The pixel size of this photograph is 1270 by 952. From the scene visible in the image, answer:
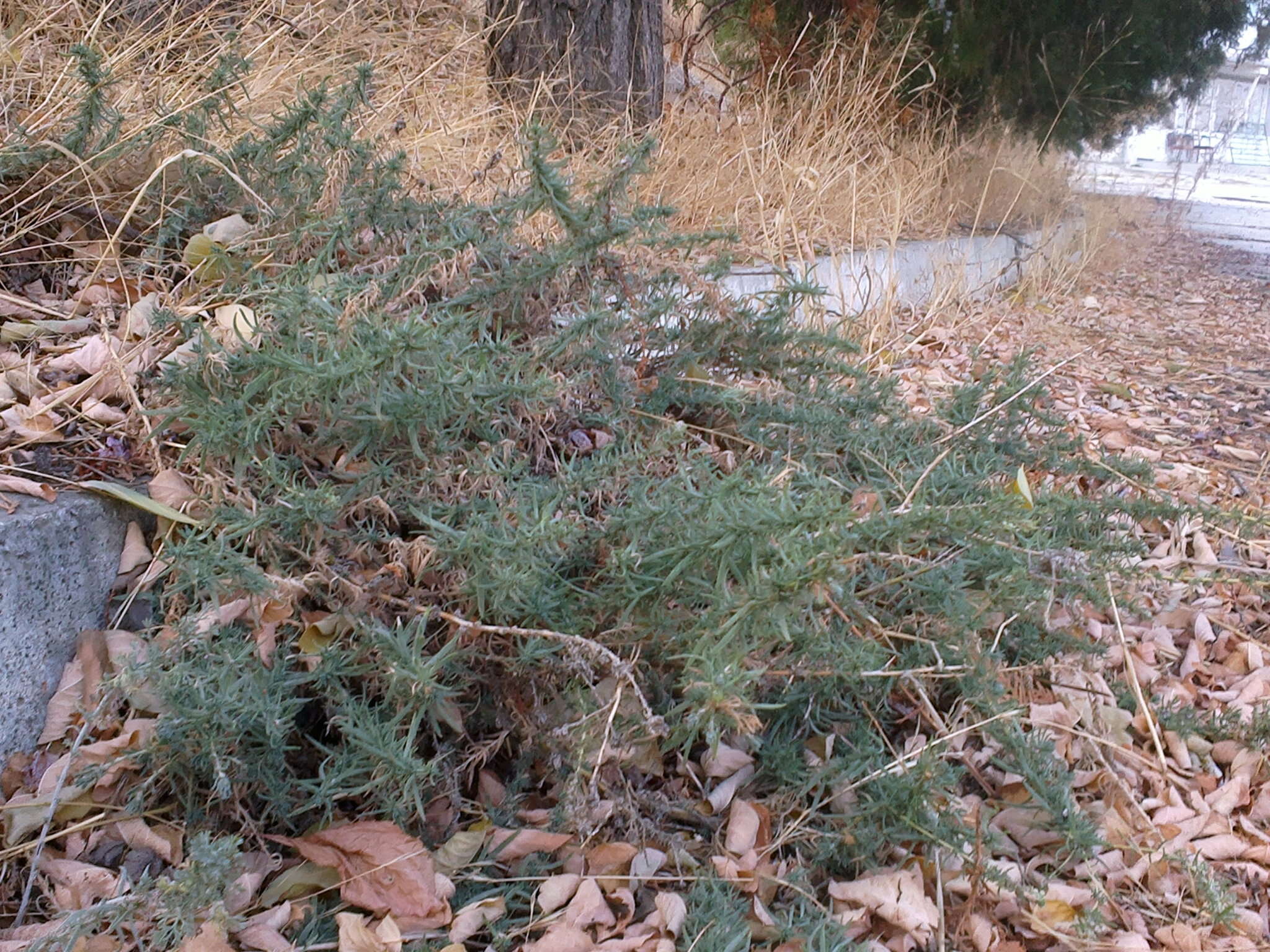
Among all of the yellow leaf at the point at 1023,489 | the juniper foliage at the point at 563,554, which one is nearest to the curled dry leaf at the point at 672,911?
the juniper foliage at the point at 563,554

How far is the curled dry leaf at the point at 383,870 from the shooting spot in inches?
54.2

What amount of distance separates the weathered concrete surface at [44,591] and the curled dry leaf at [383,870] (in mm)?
→ 495

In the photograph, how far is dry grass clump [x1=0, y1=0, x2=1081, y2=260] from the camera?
2.79 m

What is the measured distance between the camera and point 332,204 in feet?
7.66

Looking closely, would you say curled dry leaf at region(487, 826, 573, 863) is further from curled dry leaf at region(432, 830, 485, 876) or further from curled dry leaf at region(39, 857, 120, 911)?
curled dry leaf at region(39, 857, 120, 911)

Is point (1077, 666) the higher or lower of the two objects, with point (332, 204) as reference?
lower

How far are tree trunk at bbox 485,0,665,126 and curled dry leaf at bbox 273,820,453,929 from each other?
3.82 metres

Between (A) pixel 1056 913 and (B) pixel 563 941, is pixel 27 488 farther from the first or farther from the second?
(A) pixel 1056 913

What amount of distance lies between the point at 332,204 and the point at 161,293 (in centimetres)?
41

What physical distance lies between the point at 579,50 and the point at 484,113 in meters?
1.02

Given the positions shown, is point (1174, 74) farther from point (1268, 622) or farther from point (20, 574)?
point (20, 574)

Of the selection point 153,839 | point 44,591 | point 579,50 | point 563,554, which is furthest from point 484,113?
point 153,839

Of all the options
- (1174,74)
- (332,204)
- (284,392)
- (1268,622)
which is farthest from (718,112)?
(284,392)

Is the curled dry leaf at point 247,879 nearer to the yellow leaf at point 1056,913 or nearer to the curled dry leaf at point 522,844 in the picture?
the curled dry leaf at point 522,844
